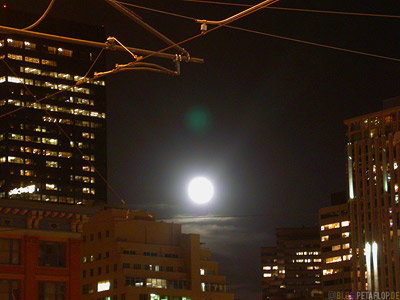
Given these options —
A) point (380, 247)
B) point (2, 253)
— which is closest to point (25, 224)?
point (2, 253)

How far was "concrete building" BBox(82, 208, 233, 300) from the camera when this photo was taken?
477ft

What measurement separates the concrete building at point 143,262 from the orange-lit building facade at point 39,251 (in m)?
88.8

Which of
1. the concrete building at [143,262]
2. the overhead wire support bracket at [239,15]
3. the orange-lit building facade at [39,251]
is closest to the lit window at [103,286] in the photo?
the concrete building at [143,262]

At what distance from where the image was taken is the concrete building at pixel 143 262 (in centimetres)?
14525

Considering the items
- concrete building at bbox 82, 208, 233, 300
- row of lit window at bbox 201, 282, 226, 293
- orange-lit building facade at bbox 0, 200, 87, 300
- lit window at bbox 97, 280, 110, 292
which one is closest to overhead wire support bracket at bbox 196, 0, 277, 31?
orange-lit building facade at bbox 0, 200, 87, 300

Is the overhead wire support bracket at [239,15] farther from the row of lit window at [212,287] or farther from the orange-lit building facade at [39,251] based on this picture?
the row of lit window at [212,287]

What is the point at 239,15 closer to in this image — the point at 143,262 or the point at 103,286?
the point at 103,286

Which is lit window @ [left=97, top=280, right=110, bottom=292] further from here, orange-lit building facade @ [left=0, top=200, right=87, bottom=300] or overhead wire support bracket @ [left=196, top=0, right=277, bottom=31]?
overhead wire support bracket @ [left=196, top=0, right=277, bottom=31]

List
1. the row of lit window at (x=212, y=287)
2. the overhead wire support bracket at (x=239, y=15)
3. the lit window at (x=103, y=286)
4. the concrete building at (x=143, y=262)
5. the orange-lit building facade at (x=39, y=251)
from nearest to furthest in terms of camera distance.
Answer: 1. the overhead wire support bracket at (x=239, y=15)
2. the orange-lit building facade at (x=39, y=251)
3. the lit window at (x=103, y=286)
4. the concrete building at (x=143, y=262)
5. the row of lit window at (x=212, y=287)

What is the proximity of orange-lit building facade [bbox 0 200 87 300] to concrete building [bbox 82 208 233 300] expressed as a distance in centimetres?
8879

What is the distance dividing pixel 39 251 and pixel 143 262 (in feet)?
316

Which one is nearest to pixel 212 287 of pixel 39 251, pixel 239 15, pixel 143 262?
pixel 143 262

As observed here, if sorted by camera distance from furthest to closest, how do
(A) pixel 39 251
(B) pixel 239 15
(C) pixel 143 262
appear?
(C) pixel 143 262, (A) pixel 39 251, (B) pixel 239 15

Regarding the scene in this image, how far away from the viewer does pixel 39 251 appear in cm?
5400
